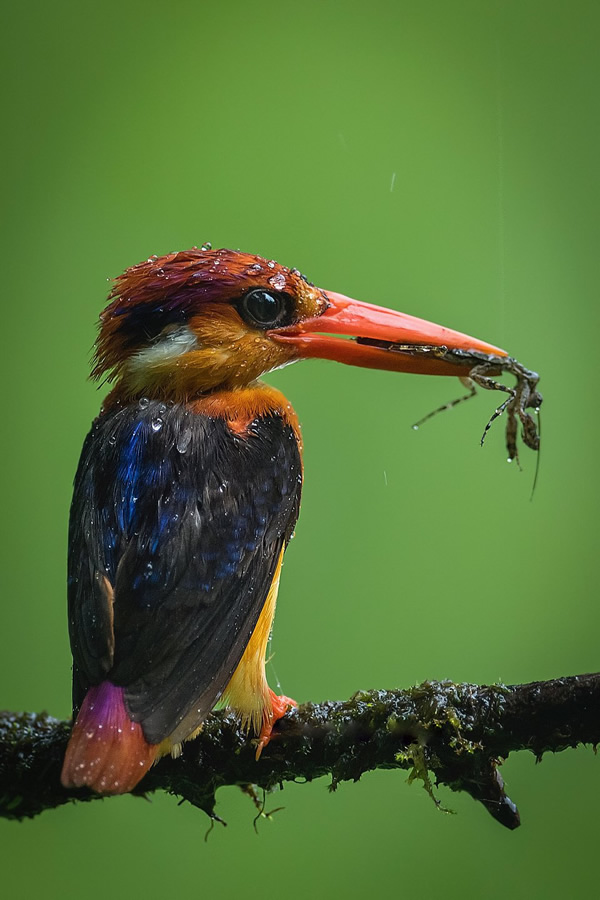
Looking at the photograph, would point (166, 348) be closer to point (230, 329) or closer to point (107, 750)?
point (230, 329)

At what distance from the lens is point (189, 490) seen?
1.28m

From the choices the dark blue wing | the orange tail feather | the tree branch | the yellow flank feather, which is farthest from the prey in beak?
the orange tail feather

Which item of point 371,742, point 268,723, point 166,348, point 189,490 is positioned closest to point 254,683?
point 268,723

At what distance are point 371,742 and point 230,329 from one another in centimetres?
67

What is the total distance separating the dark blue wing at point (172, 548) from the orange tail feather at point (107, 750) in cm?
2

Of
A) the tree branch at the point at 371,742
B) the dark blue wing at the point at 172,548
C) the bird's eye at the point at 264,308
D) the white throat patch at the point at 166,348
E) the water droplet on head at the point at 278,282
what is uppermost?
the water droplet on head at the point at 278,282

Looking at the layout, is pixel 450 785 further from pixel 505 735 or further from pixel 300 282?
pixel 300 282

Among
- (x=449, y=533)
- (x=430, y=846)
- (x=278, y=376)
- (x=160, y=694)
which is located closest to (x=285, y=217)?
(x=278, y=376)

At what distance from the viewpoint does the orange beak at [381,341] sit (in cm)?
143

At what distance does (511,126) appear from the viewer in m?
2.03

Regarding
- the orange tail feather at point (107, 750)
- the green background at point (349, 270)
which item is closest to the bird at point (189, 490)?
the orange tail feather at point (107, 750)

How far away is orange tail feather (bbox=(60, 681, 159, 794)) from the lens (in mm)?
1103

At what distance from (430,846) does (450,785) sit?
0.67 m

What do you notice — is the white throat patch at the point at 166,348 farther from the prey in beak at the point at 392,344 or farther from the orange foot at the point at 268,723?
the orange foot at the point at 268,723
